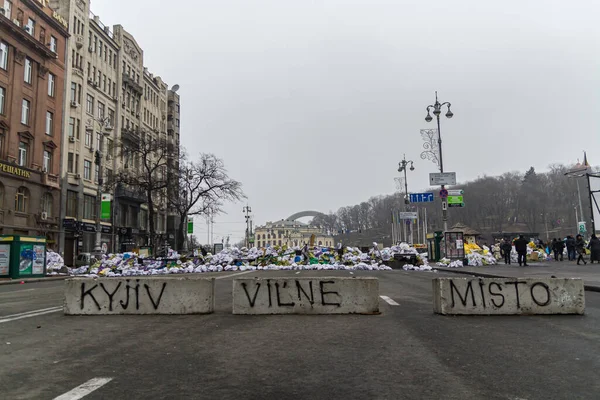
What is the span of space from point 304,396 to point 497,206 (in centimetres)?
11581

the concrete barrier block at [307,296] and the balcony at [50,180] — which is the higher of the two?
the balcony at [50,180]

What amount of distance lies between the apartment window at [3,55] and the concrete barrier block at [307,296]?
35.6m

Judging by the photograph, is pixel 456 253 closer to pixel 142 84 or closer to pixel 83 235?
pixel 83 235

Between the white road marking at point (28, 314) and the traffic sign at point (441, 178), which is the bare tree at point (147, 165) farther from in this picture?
the white road marking at point (28, 314)

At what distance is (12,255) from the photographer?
24172 mm

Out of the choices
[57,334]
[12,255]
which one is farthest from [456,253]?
[57,334]

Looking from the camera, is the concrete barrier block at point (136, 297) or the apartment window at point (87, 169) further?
the apartment window at point (87, 169)

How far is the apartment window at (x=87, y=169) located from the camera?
152ft

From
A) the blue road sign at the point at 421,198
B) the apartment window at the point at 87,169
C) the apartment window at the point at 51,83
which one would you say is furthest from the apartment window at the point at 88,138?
the blue road sign at the point at 421,198

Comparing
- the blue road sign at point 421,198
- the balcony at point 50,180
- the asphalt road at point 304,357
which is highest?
the balcony at point 50,180

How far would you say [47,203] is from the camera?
3944 cm

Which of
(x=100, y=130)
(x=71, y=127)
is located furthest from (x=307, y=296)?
(x=100, y=130)

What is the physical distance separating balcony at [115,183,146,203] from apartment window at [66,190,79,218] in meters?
5.39

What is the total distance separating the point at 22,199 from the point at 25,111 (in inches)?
287
